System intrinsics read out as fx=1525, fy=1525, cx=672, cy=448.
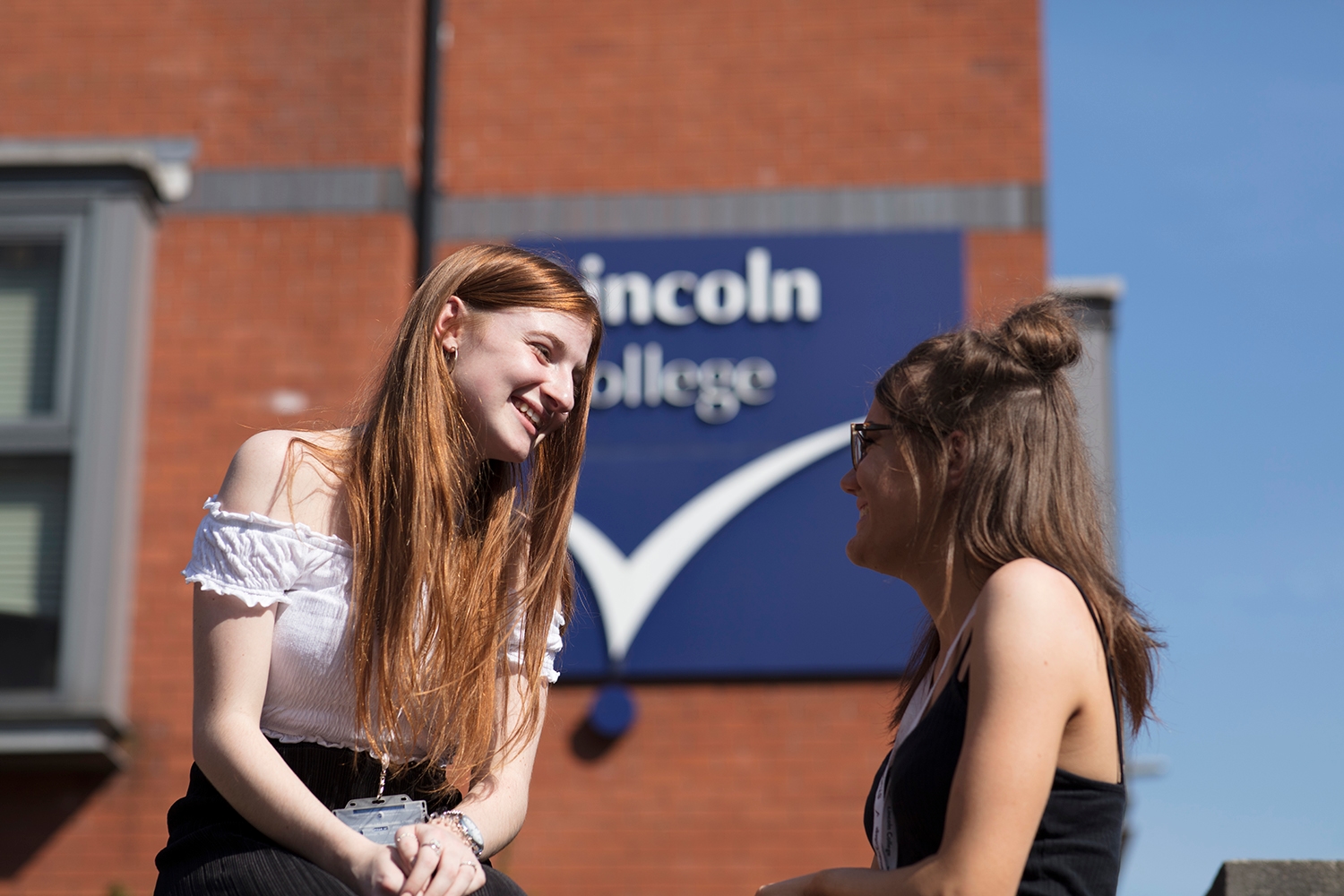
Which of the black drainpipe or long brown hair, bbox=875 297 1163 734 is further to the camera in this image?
the black drainpipe

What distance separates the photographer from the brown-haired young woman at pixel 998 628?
2.13 metres

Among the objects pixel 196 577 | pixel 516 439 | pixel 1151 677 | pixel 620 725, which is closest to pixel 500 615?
pixel 516 439

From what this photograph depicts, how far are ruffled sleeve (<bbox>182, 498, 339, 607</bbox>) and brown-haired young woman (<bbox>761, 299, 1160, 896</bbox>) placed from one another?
3.10 feet

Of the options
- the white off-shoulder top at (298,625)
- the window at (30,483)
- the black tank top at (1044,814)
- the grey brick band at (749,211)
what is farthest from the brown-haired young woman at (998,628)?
the window at (30,483)

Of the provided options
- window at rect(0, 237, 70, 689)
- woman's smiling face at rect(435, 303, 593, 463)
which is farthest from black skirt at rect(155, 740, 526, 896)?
window at rect(0, 237, 70, 689)

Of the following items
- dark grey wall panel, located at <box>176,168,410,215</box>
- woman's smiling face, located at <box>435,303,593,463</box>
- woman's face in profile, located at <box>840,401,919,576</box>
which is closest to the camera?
woman's face in profile, located at <box>840,401,919,576</box>

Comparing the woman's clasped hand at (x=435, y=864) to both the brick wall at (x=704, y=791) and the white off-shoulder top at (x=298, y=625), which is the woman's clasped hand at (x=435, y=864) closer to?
the white off-shoulder top at (x=298, y=625)

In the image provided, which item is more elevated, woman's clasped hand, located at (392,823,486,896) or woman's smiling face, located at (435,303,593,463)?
woman's smiling face, located at (435,303,593,463)

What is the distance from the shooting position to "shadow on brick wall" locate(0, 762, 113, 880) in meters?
7.01

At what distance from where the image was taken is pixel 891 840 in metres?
2.36

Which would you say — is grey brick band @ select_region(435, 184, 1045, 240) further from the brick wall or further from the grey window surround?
the brick wall

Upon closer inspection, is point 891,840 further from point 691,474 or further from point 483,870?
point 691,474

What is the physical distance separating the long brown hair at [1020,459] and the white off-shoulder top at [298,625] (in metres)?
1.00

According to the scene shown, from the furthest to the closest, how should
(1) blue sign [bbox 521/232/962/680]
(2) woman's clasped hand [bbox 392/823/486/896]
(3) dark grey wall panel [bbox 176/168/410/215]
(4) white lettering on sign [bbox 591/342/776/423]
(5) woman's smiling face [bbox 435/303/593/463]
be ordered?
(3) dark grey wall panel [bbox 176/168/410/215] < (4) white lettering on sign [bbox 591/342/776/423] < (1) blue sign [bbox 521/232/962/680] < (5) woman's smiling face [bbox 435/303/593/463] < (2) woman's clasped hand [bbox 392/823/486/896]
